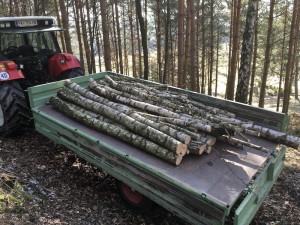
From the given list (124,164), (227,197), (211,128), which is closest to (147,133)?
(124,164)

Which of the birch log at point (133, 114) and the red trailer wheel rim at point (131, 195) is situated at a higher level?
the birch log at point (133, 114)

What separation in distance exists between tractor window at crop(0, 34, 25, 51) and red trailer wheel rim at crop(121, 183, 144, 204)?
4542mm

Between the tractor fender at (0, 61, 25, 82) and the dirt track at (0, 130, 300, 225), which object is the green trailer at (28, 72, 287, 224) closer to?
the dirt track at (0, 130, 300, 225)

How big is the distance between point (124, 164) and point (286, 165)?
169 inches

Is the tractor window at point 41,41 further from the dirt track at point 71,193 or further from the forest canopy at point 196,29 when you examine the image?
the forest canopy at point 196,29

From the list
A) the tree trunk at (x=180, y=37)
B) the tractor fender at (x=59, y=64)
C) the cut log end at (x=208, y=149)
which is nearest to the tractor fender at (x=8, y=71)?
the tractor fender at (x=59, y=64)

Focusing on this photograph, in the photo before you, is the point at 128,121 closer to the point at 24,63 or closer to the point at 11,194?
the point at 11,194

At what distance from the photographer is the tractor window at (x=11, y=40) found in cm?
654

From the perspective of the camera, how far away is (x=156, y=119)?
186 inches

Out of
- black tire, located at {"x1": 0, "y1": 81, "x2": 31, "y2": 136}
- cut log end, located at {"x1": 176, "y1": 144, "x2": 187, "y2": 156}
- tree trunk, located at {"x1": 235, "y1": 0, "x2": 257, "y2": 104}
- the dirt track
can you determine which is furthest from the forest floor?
tree trunk, located at {"x1": 235, "y1": 0, "x2": 257, "y2": 104}

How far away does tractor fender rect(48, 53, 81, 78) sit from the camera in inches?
275

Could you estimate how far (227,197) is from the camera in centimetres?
332

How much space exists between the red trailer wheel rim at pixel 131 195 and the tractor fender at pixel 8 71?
3314 millimetres

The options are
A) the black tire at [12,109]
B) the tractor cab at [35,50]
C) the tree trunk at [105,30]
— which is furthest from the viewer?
the tree trunk at [105,30]
